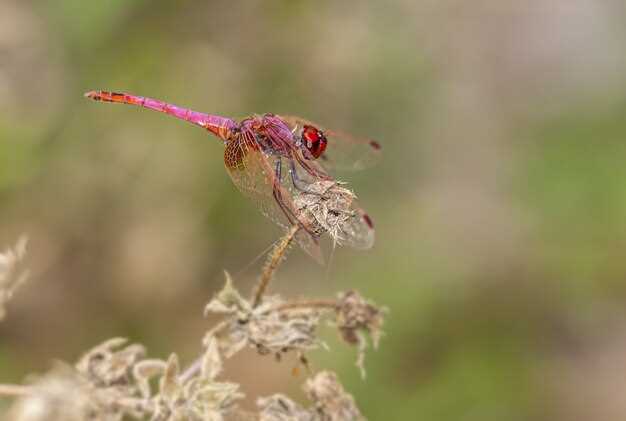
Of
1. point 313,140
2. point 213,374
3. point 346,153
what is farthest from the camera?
point 346,153

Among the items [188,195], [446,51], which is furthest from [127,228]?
[446,51]

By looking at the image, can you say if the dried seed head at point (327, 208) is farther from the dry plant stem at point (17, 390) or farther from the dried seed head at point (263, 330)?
the dry plant stem at point (17, 390)

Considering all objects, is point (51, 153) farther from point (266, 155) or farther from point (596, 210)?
point (596, 210)

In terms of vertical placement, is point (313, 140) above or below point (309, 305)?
above

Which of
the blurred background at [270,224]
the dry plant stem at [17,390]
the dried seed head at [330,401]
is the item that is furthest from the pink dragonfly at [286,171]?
the blurred background at [270,224]

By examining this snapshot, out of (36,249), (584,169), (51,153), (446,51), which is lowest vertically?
(36,249)

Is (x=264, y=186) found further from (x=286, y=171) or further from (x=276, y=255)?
(x=276, y=255)

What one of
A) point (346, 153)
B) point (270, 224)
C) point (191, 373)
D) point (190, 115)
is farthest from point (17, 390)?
point (270, 224)
